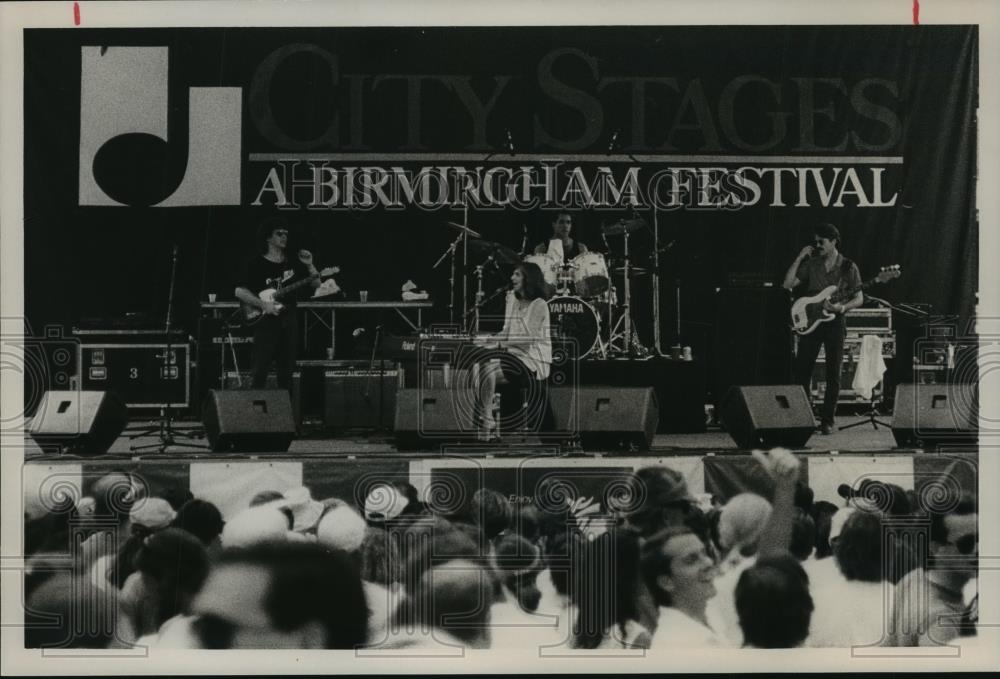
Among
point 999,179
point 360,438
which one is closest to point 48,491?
point 360,438

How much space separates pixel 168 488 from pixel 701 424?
3.04 meters

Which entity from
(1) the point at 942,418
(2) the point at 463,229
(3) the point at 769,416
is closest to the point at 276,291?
(2) the point at 463,229

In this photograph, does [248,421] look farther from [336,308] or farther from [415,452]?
[415,452]

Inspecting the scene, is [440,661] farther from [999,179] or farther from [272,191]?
[999,179]

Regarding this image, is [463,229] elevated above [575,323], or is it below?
above

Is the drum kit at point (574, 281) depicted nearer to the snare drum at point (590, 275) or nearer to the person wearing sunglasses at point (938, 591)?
the snare drum at point (590, 275)

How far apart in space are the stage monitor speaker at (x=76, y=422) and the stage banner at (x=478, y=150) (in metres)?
0.45

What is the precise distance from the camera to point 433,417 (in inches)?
256

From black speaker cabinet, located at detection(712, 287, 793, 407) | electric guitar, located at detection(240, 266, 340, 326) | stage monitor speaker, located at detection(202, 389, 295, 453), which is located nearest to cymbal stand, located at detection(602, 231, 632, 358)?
black speaker cabinet, located at detection(712, 287, 793, 407)

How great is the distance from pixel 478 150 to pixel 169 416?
2.32 m

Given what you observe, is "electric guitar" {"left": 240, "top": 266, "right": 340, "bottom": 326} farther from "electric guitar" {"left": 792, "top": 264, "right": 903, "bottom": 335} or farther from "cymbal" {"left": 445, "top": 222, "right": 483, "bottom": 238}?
"electric guitar" {"left": 792, "top": 264, "right": 903, "bottom": 335}

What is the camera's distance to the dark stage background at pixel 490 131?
21.4ft

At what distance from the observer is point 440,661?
6414 millimetres

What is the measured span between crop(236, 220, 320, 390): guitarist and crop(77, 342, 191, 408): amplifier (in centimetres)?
42
